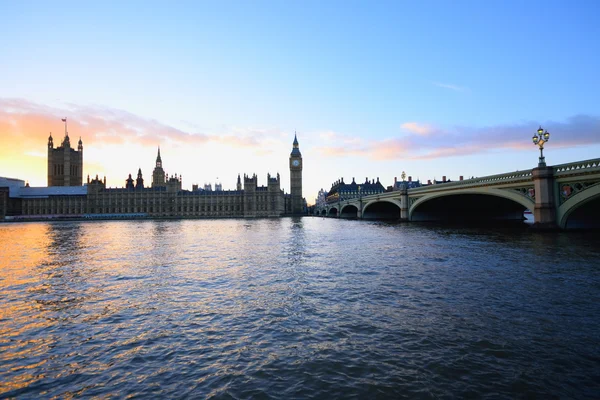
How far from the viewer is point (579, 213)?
33656 mm

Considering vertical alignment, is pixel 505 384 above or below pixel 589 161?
below

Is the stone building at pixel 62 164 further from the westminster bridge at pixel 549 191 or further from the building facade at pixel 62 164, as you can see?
the westminster bridge at pixel 549 191

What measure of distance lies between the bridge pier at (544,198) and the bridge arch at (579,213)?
0.66 meters

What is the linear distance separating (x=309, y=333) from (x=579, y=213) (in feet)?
120

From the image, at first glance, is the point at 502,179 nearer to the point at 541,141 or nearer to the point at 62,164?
the point at 541,141

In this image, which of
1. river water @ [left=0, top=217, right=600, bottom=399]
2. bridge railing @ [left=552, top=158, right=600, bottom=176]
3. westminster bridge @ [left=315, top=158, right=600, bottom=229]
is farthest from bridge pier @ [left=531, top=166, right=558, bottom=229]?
river water @ [left=0, top=217, right=600, bottom=399]

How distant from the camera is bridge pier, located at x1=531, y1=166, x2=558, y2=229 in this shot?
31609mm

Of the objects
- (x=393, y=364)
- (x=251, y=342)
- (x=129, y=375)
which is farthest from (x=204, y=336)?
(x=393, y=364)

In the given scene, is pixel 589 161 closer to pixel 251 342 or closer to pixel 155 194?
pixel 251 342

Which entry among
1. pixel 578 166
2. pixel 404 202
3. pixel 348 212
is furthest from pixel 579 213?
pixel 348 212

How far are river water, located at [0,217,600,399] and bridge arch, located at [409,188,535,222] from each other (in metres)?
35.7

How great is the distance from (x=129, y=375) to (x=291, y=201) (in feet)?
619

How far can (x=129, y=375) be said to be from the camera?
7.22 m

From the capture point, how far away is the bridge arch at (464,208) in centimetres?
5259
